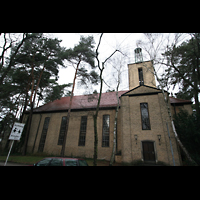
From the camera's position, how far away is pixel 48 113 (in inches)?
800

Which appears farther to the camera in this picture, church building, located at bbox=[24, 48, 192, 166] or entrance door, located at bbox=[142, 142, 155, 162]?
church building, located at bbox=[24, 48, 192, 166]

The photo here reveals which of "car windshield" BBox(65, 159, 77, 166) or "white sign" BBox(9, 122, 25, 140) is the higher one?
"white sign" BBox(9, 122, 25, 140)

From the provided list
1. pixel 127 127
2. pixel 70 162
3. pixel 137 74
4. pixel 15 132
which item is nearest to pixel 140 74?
pixel 137 74

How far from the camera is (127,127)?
12.8 m

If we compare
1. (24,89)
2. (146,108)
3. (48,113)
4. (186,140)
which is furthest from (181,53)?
(24,89)

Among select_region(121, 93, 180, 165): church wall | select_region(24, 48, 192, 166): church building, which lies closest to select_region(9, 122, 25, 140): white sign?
select_region(24, 48, 192, 166): church building

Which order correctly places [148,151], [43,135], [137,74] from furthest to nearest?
[43,135]
[137,74]
[148,151]

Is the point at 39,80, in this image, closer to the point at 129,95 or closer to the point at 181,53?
the point at 129,95

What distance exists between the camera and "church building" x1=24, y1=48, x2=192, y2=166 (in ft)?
37.3

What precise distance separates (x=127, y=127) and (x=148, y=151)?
300cm

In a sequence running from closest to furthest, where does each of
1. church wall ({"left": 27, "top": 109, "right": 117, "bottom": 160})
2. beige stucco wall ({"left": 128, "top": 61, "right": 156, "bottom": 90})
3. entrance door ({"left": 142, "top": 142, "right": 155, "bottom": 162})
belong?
entrance door ({"left": 142, "top": 142, "right": 155, "bottom": 162}) → church wall ({"left": 27, "top": 109, "right": 117, "bottom": 160}) → beige stucco wall ({"left": 128, "top": 61, "right": 156, "bottom": 90})

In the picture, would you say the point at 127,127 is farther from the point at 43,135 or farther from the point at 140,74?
the point at 43,135

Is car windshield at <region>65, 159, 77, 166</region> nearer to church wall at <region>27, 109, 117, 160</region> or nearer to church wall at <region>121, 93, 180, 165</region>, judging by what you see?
church wall at <region>121, 93, 180, 165</region>
